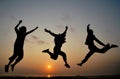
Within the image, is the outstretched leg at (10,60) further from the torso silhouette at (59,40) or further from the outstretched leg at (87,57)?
the outstretched leg at (87,57)

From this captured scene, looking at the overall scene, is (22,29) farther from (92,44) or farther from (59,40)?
(92,44)

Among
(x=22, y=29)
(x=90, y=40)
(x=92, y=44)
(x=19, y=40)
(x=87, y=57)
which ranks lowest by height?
(x=87, y=57)

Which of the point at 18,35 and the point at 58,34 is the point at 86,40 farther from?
the point at 18,35

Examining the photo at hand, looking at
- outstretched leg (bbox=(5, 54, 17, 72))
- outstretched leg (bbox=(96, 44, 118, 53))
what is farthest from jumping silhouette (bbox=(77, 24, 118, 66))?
outstretched leg (bbox=(5, 54, 17, 72))

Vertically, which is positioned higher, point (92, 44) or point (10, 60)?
point (92, 44)

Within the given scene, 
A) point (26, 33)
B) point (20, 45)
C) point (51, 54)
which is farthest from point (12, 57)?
point (51, 54)

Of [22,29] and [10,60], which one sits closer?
[22,29]

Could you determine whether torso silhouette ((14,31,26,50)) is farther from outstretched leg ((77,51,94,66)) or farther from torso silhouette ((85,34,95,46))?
outstretched leg ((77,51,94,66))

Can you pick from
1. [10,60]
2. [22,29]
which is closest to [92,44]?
[22,29]

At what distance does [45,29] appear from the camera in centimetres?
1628

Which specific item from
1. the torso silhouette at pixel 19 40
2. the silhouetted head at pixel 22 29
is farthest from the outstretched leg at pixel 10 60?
the silhouetted head at pixel 22 29

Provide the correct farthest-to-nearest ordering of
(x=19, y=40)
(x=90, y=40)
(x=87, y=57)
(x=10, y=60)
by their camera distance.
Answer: (x=87, y=57), (x=90, y=40), (x=10, y=60), (x=19, y=40)

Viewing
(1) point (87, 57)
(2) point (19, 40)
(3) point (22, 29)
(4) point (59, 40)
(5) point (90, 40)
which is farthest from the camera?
(1) point (87, 57)

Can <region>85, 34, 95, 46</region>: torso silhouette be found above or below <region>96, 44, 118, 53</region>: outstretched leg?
above
